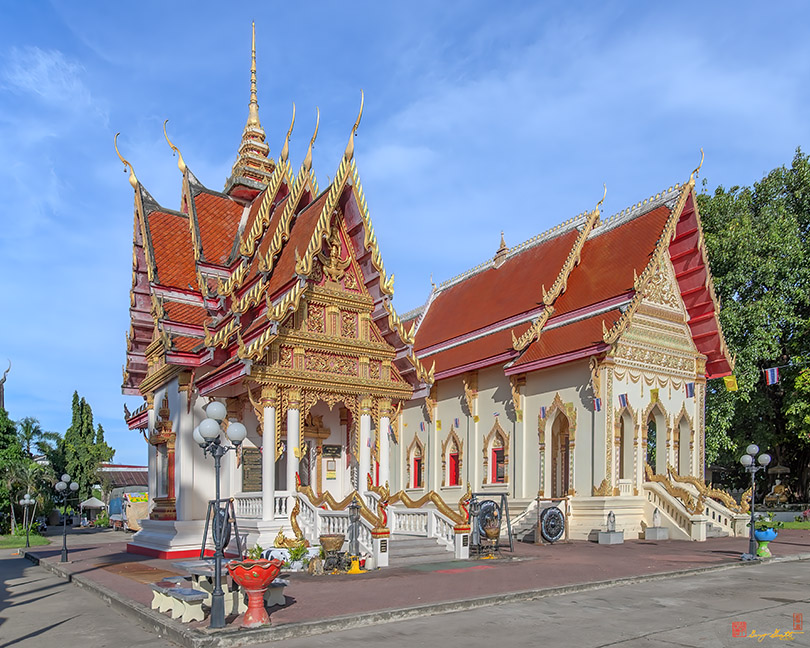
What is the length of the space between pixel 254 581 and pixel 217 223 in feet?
43.7

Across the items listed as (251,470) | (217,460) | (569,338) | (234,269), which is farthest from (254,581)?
(569,338)

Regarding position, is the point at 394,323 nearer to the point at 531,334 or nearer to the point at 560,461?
the point at 531,334

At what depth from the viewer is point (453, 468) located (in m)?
26.0

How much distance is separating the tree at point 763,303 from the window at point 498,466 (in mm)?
8545

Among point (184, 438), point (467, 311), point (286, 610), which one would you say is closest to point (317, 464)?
point (184, 438)

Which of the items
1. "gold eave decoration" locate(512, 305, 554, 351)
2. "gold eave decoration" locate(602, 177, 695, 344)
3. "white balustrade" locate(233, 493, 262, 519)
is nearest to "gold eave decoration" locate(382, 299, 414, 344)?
"white balustrade" locate(233, 493, 262, 519)

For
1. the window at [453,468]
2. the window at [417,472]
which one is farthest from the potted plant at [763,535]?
the window at [417,472]

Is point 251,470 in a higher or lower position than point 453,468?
higher

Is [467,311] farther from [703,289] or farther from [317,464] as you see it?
[317,464]

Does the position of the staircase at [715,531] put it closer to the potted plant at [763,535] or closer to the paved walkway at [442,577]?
the paved walkway at [442,577]

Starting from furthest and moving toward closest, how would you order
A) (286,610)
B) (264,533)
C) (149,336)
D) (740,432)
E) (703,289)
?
Answer: (740,432) < (703,289) < (149,336) < (264,533) < (286,610)

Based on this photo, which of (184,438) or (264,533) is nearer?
(264,533)

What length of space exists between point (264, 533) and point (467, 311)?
14.7 meters

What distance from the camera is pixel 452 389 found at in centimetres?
2627
